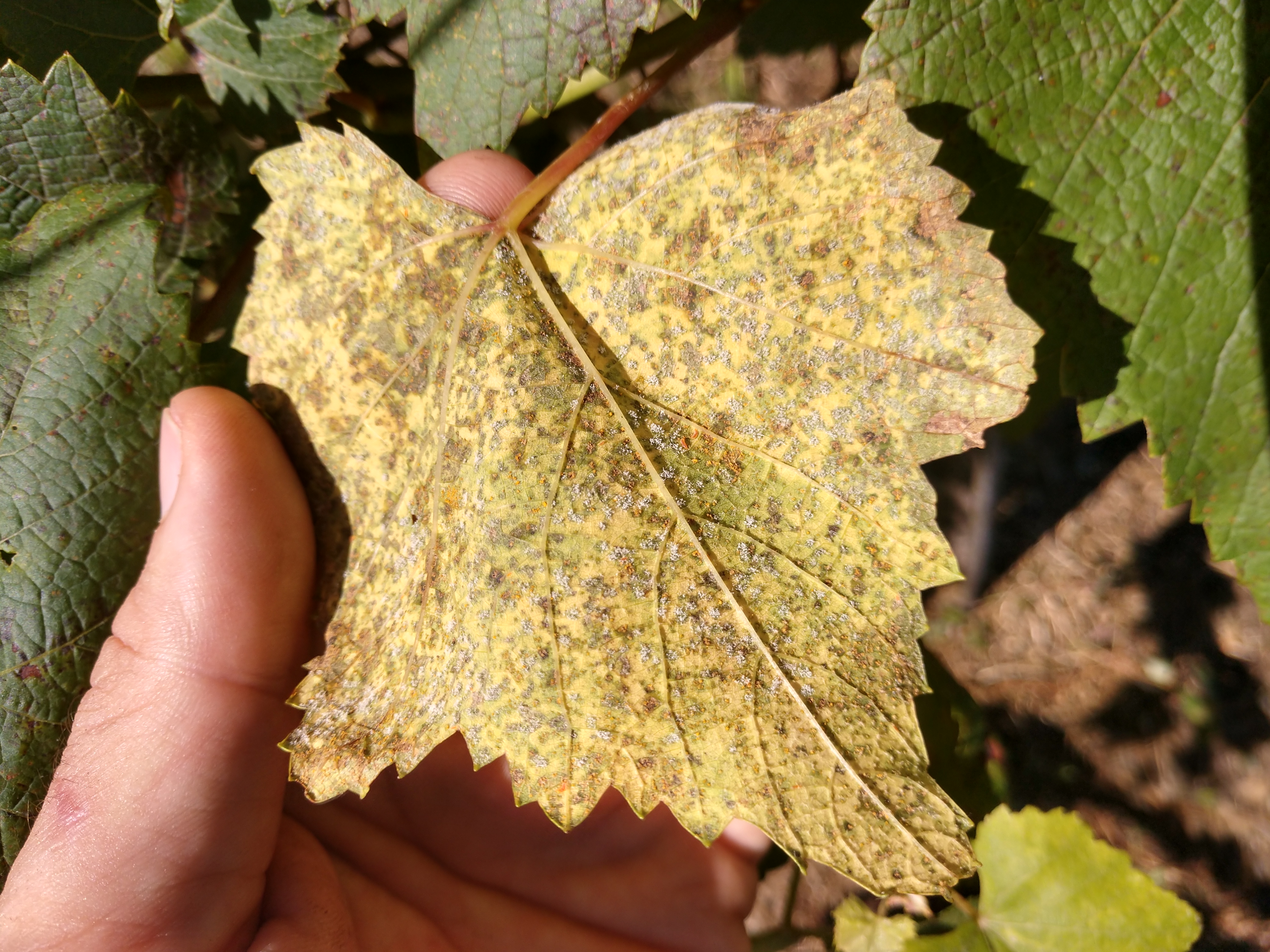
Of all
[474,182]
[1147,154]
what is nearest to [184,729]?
[474,182]

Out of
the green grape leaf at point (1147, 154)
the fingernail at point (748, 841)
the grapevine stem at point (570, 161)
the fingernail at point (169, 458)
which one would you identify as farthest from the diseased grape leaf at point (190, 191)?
the fingernail at point (748, 841)

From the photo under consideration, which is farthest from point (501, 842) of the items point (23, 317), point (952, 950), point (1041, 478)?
point (1041, 478)

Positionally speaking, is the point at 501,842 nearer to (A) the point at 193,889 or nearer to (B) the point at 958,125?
(A) the point at 193,889

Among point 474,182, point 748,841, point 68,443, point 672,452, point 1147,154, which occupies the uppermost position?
point 1147,154

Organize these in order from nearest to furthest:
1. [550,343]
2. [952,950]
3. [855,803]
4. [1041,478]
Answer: [855,803] < [550,343] < [952,950] < [1041,478]

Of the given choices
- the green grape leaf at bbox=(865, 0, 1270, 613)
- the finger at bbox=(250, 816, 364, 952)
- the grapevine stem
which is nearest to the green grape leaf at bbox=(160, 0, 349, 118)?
the grapevine stem

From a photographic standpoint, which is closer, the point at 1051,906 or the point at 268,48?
the point at 268,48

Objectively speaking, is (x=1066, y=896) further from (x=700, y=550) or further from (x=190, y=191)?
(x=190, y=191)
